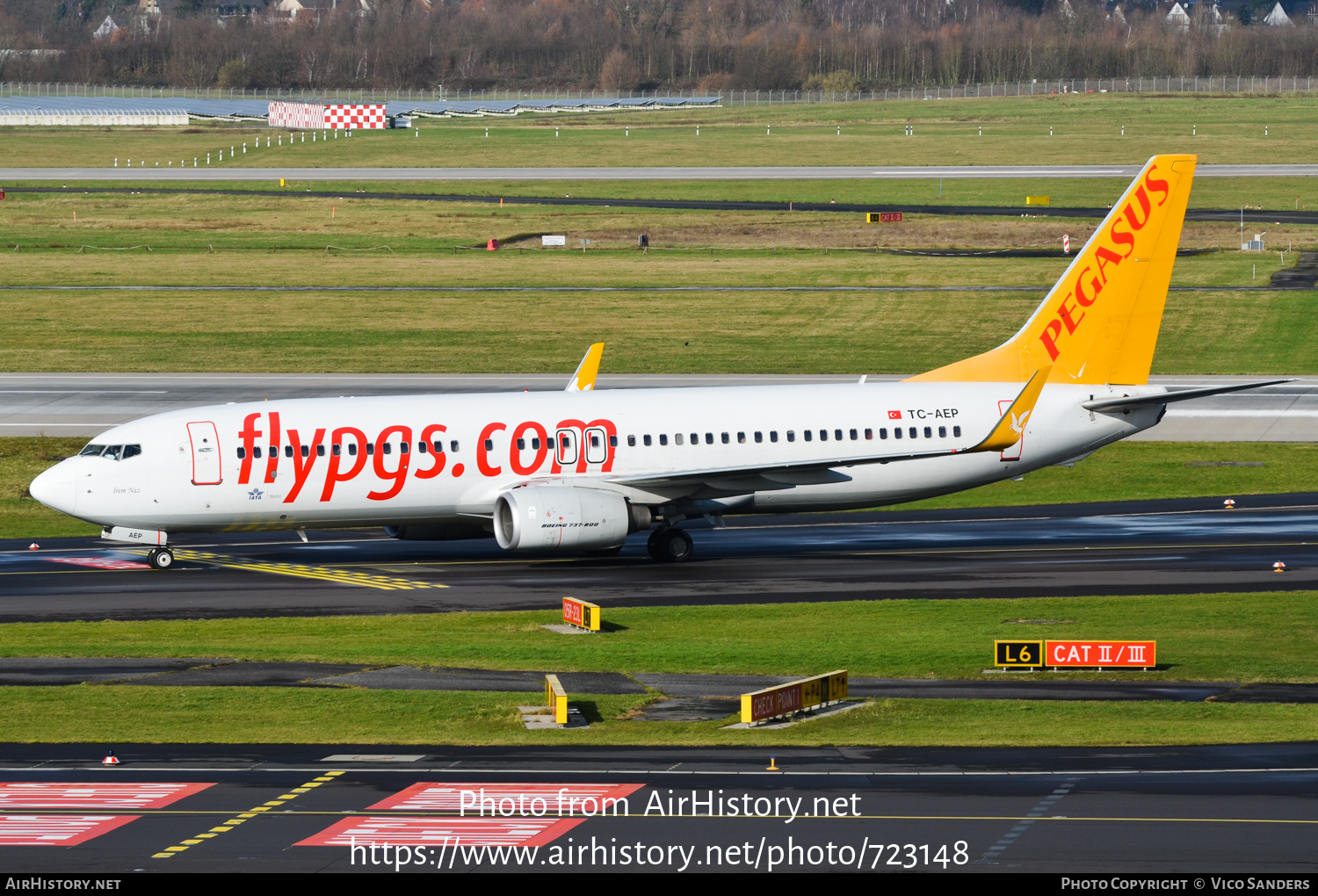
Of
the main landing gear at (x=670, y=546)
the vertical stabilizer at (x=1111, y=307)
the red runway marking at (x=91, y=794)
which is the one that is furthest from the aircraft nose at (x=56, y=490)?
the vertical stabilizer at (x=1111, y=307)

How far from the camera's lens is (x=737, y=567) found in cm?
4538

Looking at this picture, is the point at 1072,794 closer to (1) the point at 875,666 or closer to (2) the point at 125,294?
(1) the point at 875,666

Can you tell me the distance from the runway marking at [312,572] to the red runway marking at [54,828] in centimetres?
1957

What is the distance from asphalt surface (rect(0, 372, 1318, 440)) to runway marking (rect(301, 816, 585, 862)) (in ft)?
149

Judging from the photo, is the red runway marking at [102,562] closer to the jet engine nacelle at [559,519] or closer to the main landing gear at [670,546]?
the jet engine nacelle at [559,519]

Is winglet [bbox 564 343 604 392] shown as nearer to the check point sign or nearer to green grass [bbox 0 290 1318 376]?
the check point sign

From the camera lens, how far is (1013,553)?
152ft

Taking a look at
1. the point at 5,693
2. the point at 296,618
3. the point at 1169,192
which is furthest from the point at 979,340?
the point at 5,693

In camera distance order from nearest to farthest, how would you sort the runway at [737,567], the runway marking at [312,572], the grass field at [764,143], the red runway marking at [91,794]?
the red runway marking at [91,794] → the runway at [737,567] → the runway marking at [312,572] → the grass field at [764,143]

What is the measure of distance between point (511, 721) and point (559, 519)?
14.3m

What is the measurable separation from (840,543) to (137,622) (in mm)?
20383

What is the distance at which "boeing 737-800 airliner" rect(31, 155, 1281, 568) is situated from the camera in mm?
43156

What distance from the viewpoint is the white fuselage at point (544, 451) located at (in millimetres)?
43156
